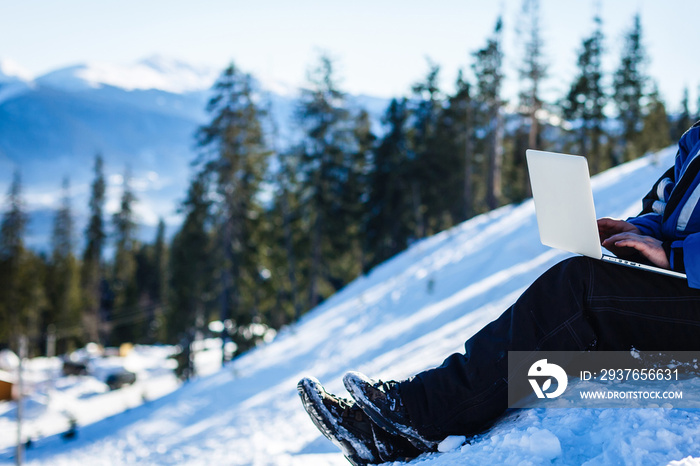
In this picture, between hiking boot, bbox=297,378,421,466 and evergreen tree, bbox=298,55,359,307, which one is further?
evergreen tree, bbox=298,55,359,307

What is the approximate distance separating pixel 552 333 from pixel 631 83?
122ft

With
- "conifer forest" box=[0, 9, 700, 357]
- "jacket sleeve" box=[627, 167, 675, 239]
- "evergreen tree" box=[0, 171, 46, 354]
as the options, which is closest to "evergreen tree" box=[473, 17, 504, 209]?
"conifer forest" box=[0, 9, 700, 357]

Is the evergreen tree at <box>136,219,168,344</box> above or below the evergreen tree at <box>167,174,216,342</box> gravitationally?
below

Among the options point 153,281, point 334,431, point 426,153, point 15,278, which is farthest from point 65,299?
point 334,431

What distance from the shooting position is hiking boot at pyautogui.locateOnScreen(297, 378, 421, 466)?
8.89 ft

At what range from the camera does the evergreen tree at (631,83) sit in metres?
34.0

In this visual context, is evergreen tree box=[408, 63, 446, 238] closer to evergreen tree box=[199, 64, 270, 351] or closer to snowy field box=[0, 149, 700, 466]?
evergreen tree box=[199, 64, 270, 351]

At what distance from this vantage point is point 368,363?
903cm

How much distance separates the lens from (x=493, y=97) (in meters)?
26.5

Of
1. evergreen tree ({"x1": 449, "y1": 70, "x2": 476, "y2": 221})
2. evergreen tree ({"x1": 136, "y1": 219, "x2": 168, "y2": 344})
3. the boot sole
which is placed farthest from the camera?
evergreen tree ({"x1": 136, "y1": 219, "x2": 168, "y2": 344})

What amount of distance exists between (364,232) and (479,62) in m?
10.9

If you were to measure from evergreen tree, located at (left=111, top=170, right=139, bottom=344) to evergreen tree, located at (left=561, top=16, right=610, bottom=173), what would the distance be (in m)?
38.9

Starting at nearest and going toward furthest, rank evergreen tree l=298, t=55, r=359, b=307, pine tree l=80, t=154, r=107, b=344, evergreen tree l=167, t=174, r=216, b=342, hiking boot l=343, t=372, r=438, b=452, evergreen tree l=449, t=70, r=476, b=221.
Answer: hiking boot l=343, t=372, r=438, b=452 → evergreen tree l=167, t=174, r=216, b=342 → evergreen tree l=298, t=55, r=359, b=307 → evergreen tree l=449, t=70, r=476, b=221 → pine tree l=80, t=154, r=107, b=344

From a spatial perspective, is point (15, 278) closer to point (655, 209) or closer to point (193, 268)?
point (193, 268)
